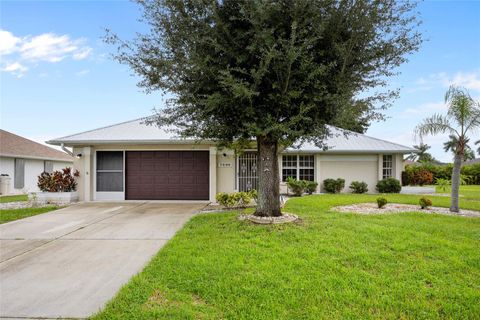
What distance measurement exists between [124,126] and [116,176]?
107 inches

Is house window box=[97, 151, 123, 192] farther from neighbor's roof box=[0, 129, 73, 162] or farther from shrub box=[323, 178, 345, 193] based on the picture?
shrub box=[323, 178, 345, 193]

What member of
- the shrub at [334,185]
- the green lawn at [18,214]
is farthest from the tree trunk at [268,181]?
the shrub at [334,185]

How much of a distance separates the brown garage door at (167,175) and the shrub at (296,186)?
4409 millimetres

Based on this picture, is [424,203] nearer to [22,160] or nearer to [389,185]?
[389,185]

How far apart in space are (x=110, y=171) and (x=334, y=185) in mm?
11259

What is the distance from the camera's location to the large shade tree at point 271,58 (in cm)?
613

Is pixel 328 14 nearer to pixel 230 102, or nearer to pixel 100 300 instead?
pixel 230 102

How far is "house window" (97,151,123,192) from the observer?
13344 millimetres

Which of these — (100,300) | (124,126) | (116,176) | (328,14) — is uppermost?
(328,14)

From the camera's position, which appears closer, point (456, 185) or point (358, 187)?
point (456, 185)

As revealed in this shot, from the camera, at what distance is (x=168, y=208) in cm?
1085

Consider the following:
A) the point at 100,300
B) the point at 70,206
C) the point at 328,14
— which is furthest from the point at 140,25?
the point at 70,206

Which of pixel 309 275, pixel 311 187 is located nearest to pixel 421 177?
pixel 311 187

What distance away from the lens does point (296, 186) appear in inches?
581
